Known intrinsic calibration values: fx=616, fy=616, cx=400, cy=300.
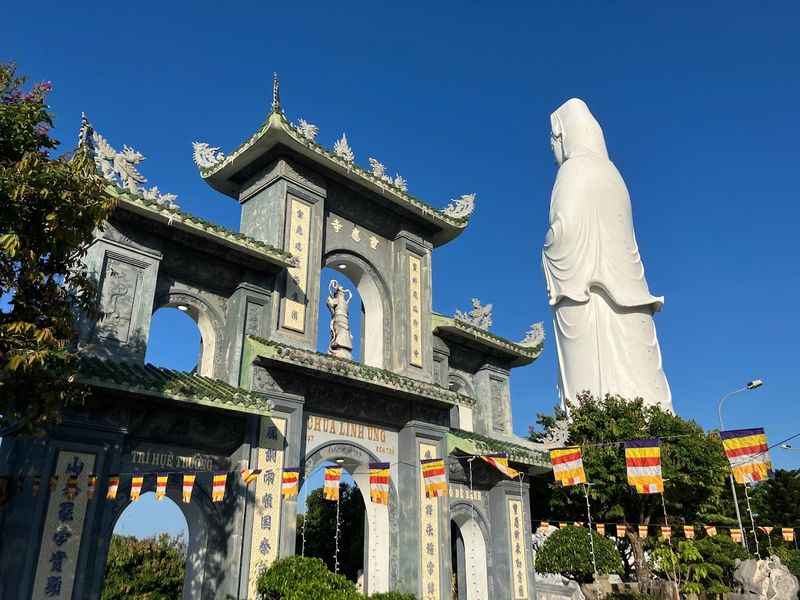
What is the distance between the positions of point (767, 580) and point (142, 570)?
20.7 meters

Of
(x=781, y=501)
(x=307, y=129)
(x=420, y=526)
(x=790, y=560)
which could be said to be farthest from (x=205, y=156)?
(x=781, y=501)

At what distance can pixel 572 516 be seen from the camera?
23062 millimetres

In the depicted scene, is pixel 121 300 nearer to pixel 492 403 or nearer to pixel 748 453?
pixel 492 403

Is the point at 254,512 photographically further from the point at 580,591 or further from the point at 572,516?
the point at 572,516

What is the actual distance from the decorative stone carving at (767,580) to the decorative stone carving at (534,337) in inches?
400

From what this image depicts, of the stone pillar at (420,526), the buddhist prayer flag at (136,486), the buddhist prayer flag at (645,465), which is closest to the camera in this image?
the buddhist prayer flag at (136,486)

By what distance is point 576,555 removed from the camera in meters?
19.2

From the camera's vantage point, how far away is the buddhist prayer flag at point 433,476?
1443 cm

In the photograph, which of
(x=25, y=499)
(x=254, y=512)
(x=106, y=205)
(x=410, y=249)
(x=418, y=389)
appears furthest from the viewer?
(x=410, y=249)

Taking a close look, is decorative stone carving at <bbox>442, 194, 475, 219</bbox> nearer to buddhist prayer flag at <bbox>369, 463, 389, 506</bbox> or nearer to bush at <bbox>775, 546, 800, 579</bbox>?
buddhist prayer flag at <bbox>369, 463, 389, 506</bbox>

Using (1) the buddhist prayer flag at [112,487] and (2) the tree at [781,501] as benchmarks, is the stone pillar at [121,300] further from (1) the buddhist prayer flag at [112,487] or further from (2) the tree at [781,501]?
(2) the tree at [781,501]

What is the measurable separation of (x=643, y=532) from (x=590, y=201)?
19.1 metres

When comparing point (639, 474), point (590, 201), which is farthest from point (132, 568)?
point (590, 201)

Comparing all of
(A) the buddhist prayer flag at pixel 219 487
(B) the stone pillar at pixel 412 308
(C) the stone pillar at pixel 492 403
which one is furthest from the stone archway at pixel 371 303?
(A) the buddhist prayer flag at pixel 219 487
